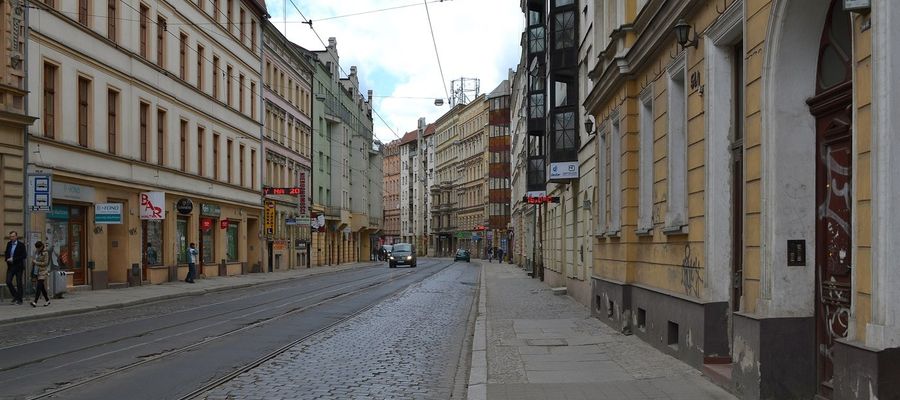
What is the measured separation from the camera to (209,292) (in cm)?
2923

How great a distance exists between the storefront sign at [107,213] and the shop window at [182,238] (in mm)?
8462

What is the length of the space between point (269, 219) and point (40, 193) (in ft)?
88.2

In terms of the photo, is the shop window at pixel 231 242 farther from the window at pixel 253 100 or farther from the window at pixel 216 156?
the window at pixel 253 100

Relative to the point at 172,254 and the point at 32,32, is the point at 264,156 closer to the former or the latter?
the point at 172,254

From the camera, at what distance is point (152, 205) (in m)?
30.6

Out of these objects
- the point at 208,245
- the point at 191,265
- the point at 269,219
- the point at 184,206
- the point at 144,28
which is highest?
the point at 144,28

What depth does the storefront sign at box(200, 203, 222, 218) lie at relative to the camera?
38.1m

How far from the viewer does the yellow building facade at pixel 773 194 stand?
5.48 meters

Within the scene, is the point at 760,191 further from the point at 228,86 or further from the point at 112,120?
the point at 228,86

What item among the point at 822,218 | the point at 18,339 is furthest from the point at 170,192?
the point at 822,218

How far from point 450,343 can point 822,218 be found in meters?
7.67

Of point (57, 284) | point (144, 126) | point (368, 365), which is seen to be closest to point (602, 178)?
point (368, 365)

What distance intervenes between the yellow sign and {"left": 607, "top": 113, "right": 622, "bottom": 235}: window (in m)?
35.0

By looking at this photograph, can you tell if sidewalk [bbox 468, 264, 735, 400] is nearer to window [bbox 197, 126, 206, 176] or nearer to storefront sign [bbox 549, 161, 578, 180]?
storefront sign [bbox 549, 161, 578, 180]
